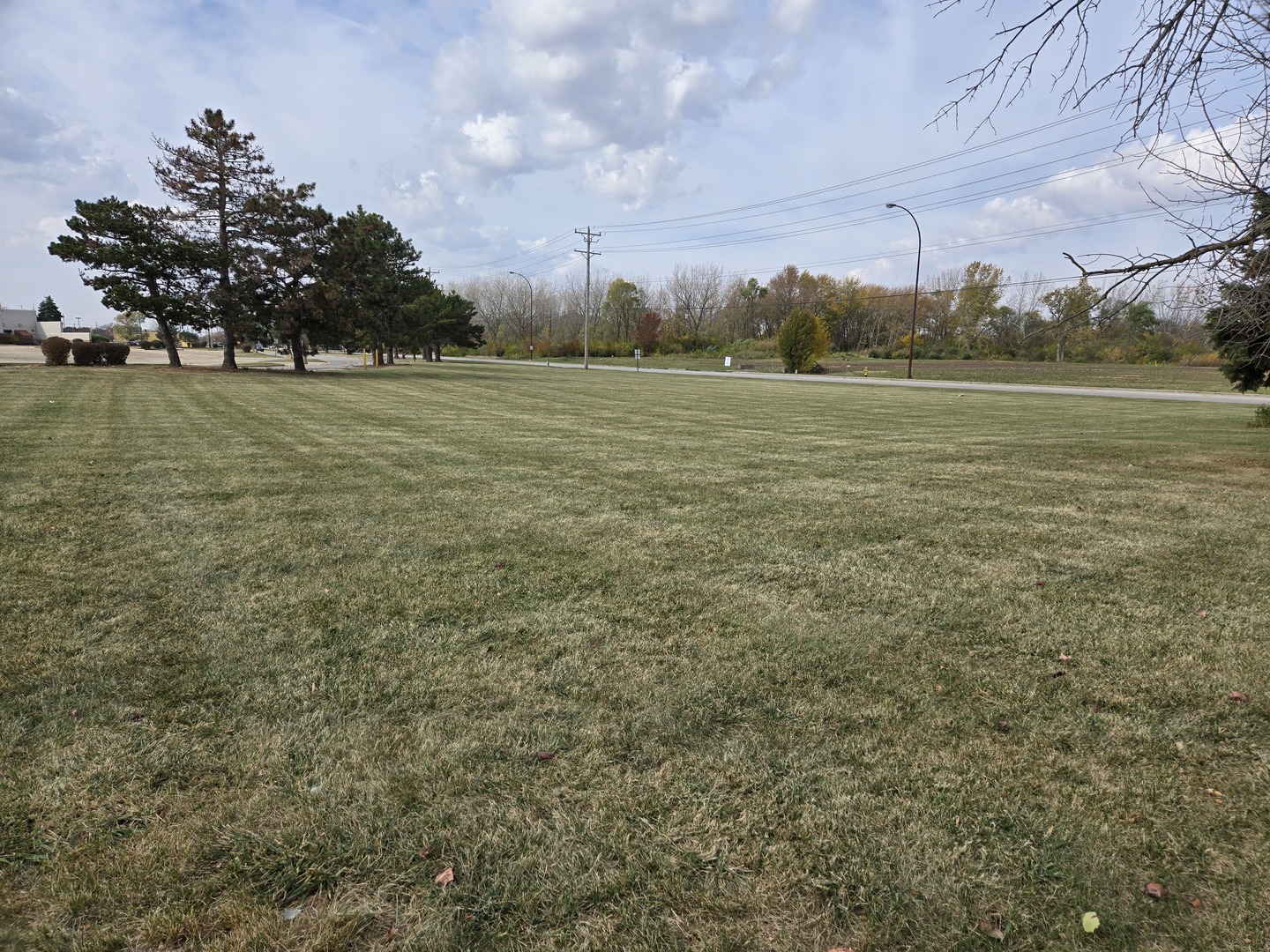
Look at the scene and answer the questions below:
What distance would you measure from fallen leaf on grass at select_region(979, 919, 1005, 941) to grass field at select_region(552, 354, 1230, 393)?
3783cm

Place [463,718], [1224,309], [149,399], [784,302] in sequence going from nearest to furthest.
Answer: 1. [463,718]
2. [1224,309]
3. [149,399]
4. [784,302]

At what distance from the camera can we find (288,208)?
29.2 m

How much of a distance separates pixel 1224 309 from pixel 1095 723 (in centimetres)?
454

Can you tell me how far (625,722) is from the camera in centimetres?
283

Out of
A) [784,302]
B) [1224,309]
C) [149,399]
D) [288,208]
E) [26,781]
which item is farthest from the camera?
[784,302]

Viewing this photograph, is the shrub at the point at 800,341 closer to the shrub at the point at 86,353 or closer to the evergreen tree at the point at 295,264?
the evergreen tree at the point at 295,264

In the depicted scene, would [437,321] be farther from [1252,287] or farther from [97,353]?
[1252,287]

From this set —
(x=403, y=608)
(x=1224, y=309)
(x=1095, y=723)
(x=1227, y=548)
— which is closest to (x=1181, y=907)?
(x=1095, y=723)

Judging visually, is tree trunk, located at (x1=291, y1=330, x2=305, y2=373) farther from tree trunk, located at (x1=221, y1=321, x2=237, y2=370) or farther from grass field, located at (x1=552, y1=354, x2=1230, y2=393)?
grass field, located at (x1=552, y1=354, x2=1230, y2=393)

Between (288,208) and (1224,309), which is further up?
(288,208)

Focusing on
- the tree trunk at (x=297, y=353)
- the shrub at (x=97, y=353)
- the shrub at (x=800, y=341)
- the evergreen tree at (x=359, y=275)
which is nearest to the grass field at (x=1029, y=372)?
the shrub at (x=800, y=341)

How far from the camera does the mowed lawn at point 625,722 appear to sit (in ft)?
6.37

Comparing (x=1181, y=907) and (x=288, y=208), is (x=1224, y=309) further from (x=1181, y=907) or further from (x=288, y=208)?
(x=288, y=208)

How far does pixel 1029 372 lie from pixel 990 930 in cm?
4902
